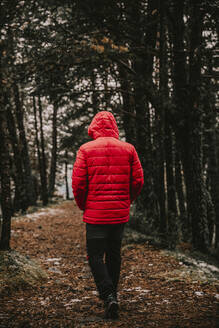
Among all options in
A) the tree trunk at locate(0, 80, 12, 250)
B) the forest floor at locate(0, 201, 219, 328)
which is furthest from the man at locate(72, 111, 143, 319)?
the tree trunk at locate(0, 80, 12, 250)

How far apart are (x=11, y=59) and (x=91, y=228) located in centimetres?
409

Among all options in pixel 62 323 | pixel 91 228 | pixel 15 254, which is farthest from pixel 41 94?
pixel 62 323

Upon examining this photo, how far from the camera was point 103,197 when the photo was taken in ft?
11.6

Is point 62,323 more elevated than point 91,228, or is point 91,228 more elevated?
point 91,228

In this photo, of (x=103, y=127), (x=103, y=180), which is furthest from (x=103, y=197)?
(x=103, y=127)

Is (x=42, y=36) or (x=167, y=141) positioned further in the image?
(x=167, y=141)

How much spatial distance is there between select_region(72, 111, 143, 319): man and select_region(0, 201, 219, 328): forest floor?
52cm

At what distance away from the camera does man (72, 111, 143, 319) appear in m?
3.49

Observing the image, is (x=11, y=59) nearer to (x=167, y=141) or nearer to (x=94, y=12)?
(x=94, y=12)

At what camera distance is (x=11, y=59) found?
586 cm

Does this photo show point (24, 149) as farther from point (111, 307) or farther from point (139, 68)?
point (111, 307)

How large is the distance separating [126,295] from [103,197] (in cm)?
201

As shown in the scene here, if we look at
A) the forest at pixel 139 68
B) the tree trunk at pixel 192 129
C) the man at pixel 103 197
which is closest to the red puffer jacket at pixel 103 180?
the man at pixel 103 197

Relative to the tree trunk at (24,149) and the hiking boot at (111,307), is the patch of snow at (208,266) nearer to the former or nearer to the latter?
the hiking boot at (111,307)
